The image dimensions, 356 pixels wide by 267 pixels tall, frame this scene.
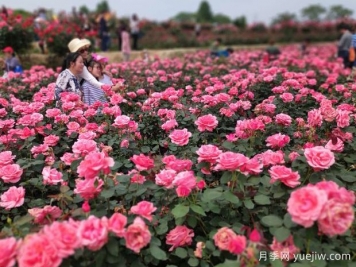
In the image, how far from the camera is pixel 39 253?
130 centimetres

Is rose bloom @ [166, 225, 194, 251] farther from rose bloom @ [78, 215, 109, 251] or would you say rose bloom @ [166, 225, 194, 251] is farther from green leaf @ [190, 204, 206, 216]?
rose bloom @ [78, 215, 109, 251]

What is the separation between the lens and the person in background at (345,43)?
961 cm

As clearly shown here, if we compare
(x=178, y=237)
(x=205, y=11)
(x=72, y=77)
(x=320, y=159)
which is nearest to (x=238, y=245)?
(x=178, y=237)

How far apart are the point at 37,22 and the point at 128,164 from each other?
10.9m

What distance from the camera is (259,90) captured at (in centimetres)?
434

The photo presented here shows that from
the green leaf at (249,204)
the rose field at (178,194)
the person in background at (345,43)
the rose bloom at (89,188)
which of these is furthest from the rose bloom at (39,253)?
the person in background at (345,43)

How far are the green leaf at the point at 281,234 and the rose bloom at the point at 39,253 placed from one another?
76 cm

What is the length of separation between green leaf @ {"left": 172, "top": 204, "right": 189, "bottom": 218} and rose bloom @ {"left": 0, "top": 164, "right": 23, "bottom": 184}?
0.87 meters

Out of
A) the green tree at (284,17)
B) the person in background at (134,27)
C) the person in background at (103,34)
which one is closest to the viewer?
the person in background at (103,34)

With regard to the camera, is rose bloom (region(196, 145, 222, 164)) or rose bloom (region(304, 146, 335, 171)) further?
rose bloom (region(196, 145, 222, 164))

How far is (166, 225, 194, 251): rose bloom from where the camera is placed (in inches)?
70.5

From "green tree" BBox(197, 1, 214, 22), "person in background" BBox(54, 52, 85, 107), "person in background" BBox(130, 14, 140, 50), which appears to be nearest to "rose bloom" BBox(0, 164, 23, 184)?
"person in background" BBox(54, 52, 85, 107)

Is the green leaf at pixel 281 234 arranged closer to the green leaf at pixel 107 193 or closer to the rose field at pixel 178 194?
the rose field at pixel 178 194

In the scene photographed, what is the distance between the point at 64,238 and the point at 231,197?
758 millimetres
